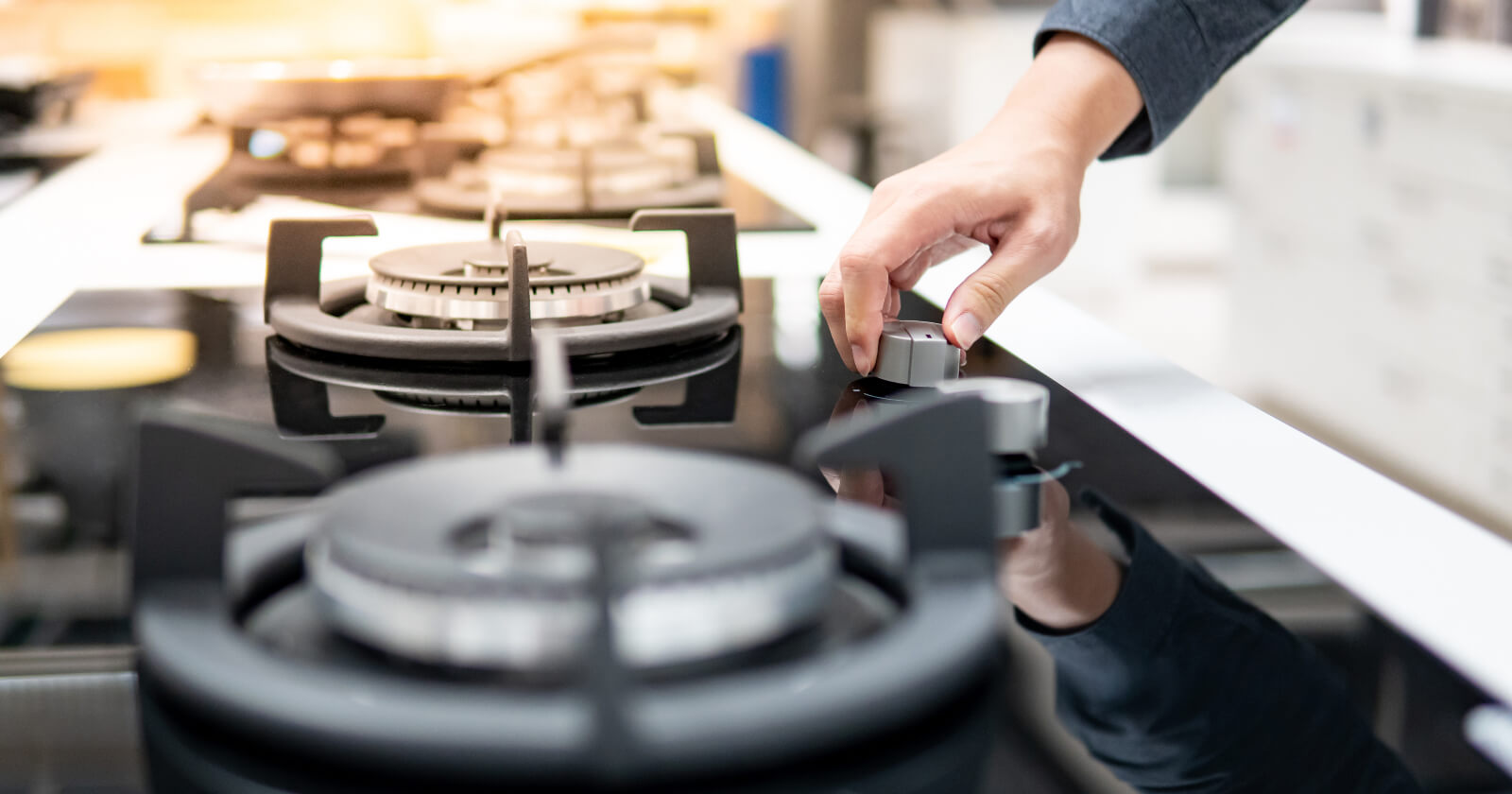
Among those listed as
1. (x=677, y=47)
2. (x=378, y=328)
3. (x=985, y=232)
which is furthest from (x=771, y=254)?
(x=677, y=47)

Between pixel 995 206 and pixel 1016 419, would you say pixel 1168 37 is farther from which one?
pixel 1016 419

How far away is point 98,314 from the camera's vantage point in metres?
0.74

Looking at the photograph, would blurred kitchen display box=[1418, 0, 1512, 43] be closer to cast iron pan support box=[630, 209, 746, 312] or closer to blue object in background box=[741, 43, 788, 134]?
blue object in background box=[741, 43, 788, 134]

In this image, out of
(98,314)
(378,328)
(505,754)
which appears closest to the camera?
(505,754)

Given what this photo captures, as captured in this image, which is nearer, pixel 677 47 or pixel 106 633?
pixel 106 633

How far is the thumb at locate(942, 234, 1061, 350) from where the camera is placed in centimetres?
64

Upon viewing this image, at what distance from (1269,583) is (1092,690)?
94mm

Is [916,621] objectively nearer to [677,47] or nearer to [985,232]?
[985,232]

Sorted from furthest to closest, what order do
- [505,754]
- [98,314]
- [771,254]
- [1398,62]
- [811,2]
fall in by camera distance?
1. [811,2]
2. [1398,62]
3. [771,254]
4. [98,314]
5. [505,754]

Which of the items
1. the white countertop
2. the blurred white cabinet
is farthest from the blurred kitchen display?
the white countertop

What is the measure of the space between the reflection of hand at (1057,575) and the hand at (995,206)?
0.68 ft

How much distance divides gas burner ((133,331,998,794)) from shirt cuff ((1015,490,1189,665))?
29mm

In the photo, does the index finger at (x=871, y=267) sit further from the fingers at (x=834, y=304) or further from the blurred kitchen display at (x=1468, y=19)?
the blurred kitchen display at (x=1468, y=19)

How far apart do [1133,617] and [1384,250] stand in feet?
10.1
